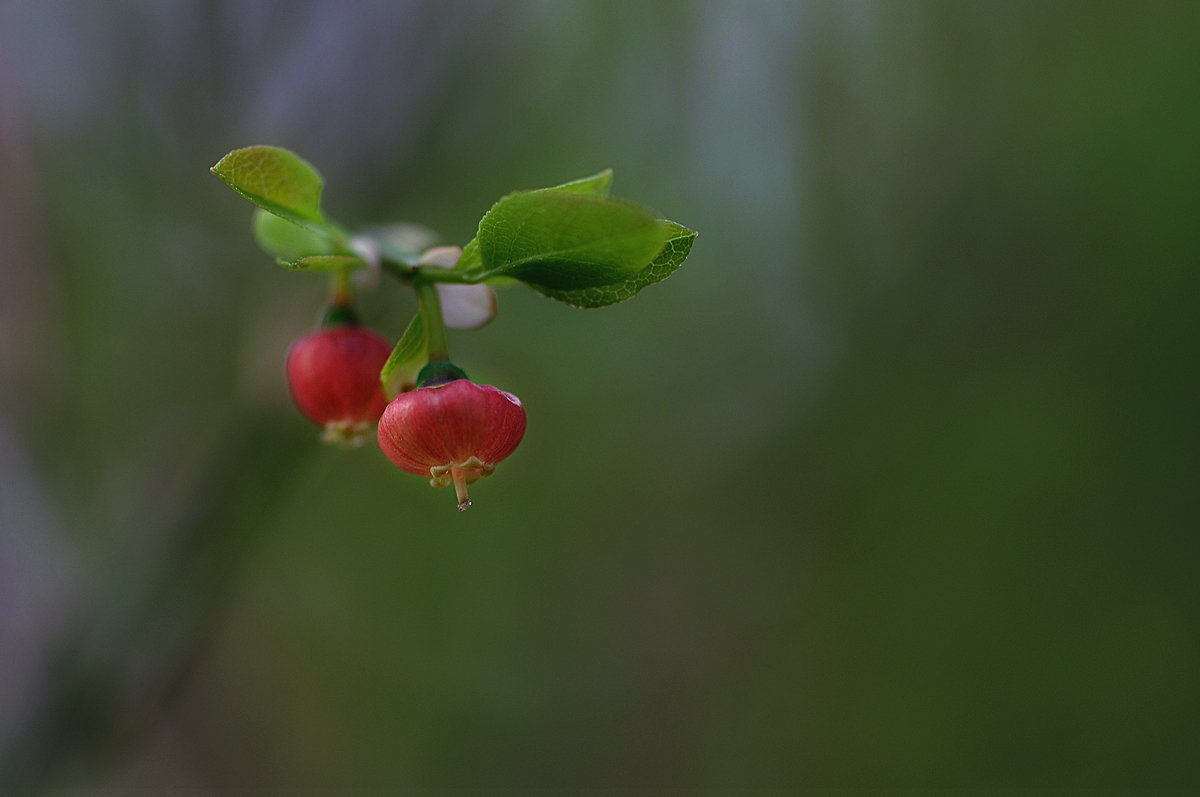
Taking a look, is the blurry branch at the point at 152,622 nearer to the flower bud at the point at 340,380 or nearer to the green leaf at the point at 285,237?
the green leaf at the point at 285,237

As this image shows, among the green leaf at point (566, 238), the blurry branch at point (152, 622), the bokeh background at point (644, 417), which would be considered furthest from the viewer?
the bokeh background at point (644, 417)

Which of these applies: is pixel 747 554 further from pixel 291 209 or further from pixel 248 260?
pixel 291 209

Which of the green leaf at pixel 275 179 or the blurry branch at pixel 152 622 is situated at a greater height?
the green leaf at pixel 275 179

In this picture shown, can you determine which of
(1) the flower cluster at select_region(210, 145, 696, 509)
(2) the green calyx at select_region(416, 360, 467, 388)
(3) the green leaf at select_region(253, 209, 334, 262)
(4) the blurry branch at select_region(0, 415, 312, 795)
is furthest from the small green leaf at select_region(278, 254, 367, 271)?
(4) the blurry branch at select_region(0, 415, 312, 795)

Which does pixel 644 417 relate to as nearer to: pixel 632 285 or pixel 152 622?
pixel 152 622

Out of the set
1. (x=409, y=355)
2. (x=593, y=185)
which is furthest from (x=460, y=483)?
(x=593, y=185)

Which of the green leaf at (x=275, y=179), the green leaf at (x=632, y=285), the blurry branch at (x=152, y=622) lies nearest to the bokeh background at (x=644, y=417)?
the blurry branch at (x=152, y=622)

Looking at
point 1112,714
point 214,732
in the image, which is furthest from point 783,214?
point 214,732
